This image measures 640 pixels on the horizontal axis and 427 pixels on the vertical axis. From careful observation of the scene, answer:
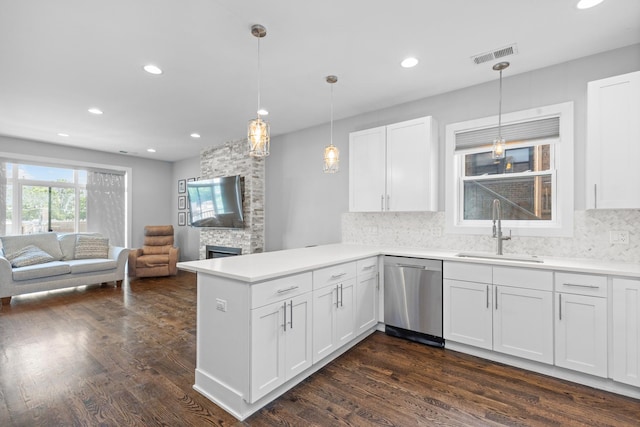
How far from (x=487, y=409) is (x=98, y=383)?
111 inches

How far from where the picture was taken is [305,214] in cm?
486

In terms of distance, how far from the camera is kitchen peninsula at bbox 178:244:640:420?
1898mm

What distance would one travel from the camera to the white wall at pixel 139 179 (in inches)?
233

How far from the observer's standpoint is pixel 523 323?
8.11ft

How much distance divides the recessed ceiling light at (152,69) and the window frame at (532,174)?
3.14 meters

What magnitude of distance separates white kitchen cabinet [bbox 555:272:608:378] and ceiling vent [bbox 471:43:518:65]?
1.92 metres

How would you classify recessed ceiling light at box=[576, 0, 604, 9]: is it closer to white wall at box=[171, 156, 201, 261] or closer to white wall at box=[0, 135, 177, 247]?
white wall at box=[171, 156, 201, 261]

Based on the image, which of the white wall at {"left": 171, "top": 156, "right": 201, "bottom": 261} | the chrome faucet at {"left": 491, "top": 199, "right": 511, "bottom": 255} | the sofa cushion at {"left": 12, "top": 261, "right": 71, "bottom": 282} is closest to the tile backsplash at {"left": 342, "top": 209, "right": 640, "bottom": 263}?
the chrome faucet at {"left": 491, "top": 199, "right": 511, "bottom": 255}

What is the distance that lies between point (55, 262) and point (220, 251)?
2644 millimetres

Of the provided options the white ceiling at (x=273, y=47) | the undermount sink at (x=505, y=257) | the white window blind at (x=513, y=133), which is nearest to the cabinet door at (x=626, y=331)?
the undermount sink at (x=505, y=257)

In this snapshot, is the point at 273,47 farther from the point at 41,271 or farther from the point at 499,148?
the point at 41,271

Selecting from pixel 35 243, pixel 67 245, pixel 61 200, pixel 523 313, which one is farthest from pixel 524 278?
pixel 61 200

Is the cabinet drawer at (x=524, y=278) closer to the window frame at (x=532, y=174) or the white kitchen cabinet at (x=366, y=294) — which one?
the window frame at (x=532, y=174)

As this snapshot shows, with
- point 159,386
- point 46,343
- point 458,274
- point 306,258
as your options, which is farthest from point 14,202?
point 458,274
